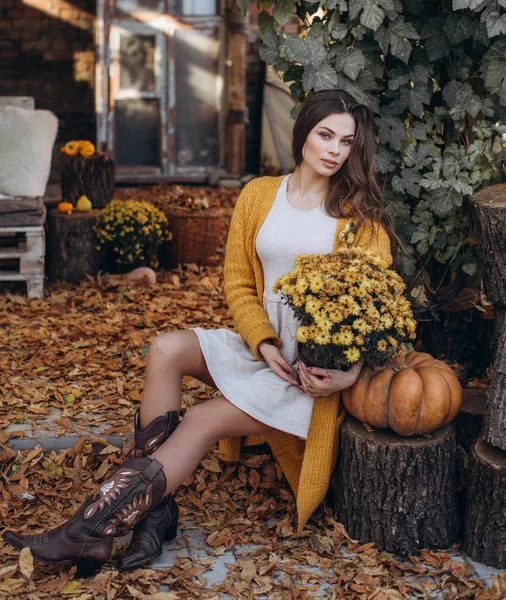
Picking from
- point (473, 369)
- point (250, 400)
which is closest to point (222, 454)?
point (250, 400)

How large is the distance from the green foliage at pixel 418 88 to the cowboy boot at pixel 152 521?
3.91ft

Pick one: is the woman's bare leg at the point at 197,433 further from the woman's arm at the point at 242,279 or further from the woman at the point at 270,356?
the woman's arm at the point at 242,279

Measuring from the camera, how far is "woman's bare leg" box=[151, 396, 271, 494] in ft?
9.94

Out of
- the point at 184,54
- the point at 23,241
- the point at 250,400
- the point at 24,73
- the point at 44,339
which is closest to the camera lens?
the point at 250,400

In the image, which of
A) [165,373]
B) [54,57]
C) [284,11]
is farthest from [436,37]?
[54,57]

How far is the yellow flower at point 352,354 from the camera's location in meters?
2.91

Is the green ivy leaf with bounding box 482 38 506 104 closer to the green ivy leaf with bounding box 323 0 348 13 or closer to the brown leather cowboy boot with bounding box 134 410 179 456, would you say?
the green ivy leaf with bounding box 323 0 348 13

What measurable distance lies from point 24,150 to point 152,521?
3.36 metres

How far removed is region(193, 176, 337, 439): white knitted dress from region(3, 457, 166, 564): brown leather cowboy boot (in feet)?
1.42

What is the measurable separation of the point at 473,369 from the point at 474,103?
1.13 m

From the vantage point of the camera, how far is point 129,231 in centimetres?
603

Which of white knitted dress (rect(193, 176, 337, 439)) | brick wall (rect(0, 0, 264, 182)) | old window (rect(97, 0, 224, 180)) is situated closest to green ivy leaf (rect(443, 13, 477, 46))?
white knitted dress (rect(193, 176, 337, 439))

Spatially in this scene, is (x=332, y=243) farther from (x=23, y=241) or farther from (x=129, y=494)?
(x=23, y=241)

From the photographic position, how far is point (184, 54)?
807 centimetres
